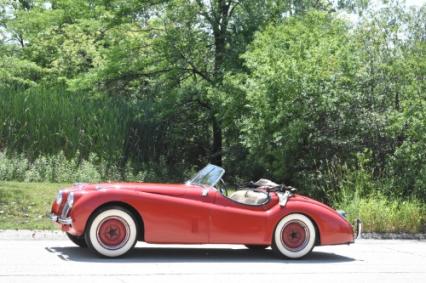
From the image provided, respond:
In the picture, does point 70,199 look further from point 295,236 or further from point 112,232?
point 295,236

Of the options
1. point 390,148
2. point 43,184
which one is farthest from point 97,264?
point 390,148

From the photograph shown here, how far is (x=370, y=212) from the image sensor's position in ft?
43.5

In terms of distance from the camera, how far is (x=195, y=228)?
8.94m

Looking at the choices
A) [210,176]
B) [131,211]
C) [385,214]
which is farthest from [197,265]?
[385,214]

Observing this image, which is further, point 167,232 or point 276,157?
point 276,157

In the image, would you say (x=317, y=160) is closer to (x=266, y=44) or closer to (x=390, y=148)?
(x=390, y=148)

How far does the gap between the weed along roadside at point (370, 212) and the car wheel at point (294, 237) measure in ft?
12.9

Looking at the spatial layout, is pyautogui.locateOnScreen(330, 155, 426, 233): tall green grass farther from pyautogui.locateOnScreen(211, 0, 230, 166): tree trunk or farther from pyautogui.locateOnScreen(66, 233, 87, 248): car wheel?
pyautogui.locateOnScreen(211, 0, 230, 166): tree trunk

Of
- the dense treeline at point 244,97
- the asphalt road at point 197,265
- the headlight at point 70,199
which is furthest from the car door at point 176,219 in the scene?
the dense treeline at point 244,97

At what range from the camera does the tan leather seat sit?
9523mm

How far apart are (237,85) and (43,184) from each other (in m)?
6.53

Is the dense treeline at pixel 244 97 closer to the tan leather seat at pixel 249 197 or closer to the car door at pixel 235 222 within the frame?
the tan leather seat at pixel 249 197

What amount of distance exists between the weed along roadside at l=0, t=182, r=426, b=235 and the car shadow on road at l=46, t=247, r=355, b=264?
297 centimetres

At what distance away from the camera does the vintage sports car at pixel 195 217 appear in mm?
8664
